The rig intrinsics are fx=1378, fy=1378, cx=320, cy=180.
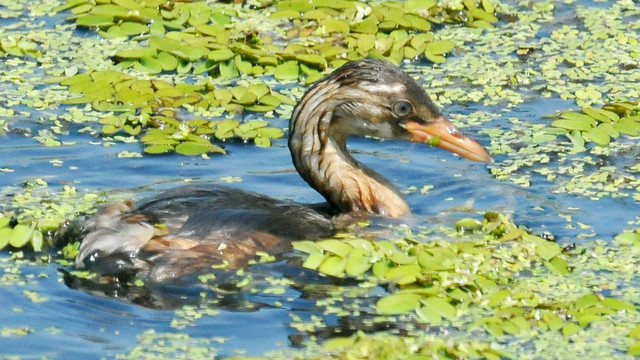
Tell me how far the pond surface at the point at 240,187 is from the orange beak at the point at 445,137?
16.4 inches

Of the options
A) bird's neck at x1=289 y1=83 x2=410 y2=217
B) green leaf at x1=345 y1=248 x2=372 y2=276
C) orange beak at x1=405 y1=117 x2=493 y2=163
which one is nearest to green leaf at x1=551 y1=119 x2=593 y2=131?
orange beak at x1=405 y1=117 x2=493 y2=163

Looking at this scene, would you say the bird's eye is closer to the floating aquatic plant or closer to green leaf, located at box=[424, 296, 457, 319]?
green leaf, located at box=[424, 296, 457, 319]

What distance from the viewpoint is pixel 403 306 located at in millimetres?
6820

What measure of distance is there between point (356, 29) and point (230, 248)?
169 inches

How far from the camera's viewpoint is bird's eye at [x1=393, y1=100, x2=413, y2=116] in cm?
843

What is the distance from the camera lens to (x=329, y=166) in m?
8.46

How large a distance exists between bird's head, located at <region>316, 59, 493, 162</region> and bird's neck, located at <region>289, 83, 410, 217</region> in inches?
2.2

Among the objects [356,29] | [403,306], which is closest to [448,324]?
[403,306]

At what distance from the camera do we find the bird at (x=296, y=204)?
24.3ft

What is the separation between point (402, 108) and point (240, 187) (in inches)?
51.6

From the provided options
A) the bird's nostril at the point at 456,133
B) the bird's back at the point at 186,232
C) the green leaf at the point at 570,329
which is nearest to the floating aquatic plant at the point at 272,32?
the bird's nostril at the point at 456,133

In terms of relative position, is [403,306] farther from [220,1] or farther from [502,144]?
[220,1]

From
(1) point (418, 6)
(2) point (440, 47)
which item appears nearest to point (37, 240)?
(2) point (440, 47)

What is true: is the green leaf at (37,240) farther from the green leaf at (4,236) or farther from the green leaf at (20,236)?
the green leaf at (4,236)
